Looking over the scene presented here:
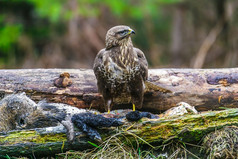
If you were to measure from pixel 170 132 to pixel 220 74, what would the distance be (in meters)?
1.90

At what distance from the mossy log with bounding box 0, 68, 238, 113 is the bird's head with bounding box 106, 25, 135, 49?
78 centimetres

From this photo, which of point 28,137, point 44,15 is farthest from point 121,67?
point 44,15

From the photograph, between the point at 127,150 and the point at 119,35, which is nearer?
the point at 127,150

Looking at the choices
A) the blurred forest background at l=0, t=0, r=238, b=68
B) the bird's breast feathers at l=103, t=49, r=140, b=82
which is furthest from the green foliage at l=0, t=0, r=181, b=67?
the bird's breast feathers at l=103, t=49, r=140, b=82

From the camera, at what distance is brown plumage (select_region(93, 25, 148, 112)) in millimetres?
4293

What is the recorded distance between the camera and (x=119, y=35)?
14.3 ft

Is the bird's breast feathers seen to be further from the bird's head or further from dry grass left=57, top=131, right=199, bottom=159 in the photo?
dry grass left=57, top=131, right=199, bottom=159

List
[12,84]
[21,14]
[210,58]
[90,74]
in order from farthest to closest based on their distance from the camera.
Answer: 1. [21,14]
2. [210,58]
3. [90,74]
4. [12,84]

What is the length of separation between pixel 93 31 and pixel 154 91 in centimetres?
605

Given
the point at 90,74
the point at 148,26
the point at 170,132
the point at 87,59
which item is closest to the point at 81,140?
the point at 170,132

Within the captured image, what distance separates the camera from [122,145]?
3.46 metres

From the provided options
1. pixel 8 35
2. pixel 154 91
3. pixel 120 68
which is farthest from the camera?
pixel 8 35

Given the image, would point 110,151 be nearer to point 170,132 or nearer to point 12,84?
point 170,132

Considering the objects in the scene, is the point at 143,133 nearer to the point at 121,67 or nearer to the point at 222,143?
the point at 222,143
